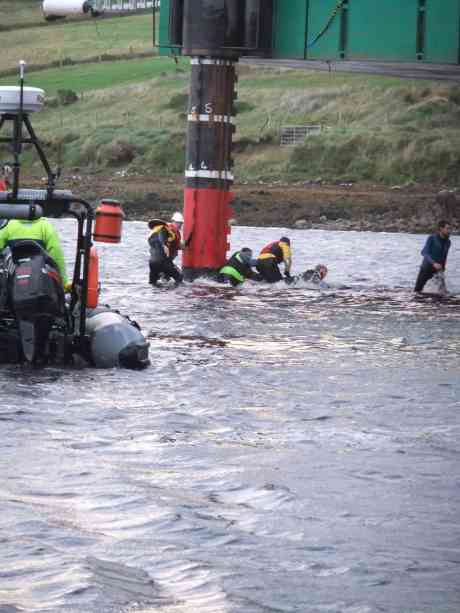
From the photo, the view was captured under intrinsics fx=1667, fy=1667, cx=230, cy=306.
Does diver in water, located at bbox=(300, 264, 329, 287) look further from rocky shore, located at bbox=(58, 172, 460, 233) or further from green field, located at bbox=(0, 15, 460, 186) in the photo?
green field, located at bbox=(0, 15, 460, 186)

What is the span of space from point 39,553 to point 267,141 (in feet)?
204

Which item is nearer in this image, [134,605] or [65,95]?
[134,605]

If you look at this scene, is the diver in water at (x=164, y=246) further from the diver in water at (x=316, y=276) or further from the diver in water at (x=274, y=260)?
the diver in water at (x=316, y=276)

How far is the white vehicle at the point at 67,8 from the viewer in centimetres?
3183

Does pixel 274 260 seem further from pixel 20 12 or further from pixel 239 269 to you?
pixel 20 12

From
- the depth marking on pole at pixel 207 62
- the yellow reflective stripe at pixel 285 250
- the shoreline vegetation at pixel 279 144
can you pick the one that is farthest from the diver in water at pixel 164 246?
the shoreline vegetation at pixel 279 144

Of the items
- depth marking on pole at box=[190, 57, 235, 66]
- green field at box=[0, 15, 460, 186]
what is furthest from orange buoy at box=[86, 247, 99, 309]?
green field at box=[0, 15, 460, 186]

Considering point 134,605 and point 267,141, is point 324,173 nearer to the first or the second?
point 267,141

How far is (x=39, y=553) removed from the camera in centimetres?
924

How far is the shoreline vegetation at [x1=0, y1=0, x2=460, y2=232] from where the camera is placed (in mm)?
57844

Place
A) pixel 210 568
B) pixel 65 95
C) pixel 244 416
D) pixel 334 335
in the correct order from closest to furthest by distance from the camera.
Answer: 1. pixel 210 568
2. pixel 244 416
3. pixel 334 335
4. pixel 65 95

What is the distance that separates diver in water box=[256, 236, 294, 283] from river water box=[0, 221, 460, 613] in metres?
6.67

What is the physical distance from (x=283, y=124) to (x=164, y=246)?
45.4 metres

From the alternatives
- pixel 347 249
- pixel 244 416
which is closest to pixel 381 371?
pixel 244 416
